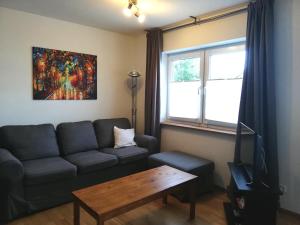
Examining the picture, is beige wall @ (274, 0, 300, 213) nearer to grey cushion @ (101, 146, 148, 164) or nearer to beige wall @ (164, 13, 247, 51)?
beige wall @ (164, 13, 247, 51)

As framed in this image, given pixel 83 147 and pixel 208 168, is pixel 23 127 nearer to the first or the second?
pixel 83 147

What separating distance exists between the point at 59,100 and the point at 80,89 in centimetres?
38

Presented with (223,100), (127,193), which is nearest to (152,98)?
(223,100)

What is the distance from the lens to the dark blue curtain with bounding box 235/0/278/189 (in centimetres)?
252

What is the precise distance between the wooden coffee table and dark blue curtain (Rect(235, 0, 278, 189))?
890mm

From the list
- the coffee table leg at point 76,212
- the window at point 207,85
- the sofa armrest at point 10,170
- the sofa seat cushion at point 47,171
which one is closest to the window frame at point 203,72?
the window at point 207,85

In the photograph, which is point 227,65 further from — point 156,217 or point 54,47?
point 54,47

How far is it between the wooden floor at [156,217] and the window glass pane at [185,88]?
138 centimetres

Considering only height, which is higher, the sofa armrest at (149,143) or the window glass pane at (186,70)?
the window glass pane at (186,70)

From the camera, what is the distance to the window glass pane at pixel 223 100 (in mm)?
3101

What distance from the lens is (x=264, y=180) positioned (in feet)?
7.00

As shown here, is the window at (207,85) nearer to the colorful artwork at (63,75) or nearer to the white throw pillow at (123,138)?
the white throw pillow at (123,138)

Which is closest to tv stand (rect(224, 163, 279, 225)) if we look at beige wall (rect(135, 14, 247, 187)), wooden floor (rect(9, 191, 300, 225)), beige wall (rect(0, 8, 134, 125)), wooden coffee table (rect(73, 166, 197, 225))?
wooden floor (rect(9, 191, 300, 225))

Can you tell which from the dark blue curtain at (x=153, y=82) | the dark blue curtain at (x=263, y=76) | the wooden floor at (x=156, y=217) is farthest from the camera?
the dark blue curtain at (x=153, y=82)
